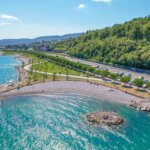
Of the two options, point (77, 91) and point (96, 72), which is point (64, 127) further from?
point (96, 72)

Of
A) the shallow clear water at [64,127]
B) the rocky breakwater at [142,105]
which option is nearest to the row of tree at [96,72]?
the rocky breakwater at [142,105]

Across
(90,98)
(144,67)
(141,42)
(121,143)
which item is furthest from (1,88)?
(141,42)

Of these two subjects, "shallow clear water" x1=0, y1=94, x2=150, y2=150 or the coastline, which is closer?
"shallow clear water" x1=0, y1=94, x2=150, y2=150

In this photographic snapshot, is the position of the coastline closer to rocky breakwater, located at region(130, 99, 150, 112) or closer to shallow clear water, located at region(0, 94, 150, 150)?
rocky breakwater, located at region(130, 99, 150, 112)

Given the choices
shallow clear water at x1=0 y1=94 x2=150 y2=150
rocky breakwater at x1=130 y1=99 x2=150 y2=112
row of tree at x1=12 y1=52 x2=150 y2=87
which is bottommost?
shallow clear water at x1=0 y1=94 x2=150 y2=150

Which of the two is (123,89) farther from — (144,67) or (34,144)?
(34,144)

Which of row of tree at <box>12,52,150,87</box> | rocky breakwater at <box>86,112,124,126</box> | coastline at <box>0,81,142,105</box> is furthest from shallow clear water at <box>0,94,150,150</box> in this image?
row of tree at <box>12,52,150,87</box>

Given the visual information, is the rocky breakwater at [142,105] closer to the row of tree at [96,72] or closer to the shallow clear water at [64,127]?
the shallow clear water at [64,127]

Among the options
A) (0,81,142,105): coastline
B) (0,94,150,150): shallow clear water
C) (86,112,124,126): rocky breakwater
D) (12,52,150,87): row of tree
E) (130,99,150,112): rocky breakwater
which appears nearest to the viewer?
(0,94,150,150): shallow clear water
